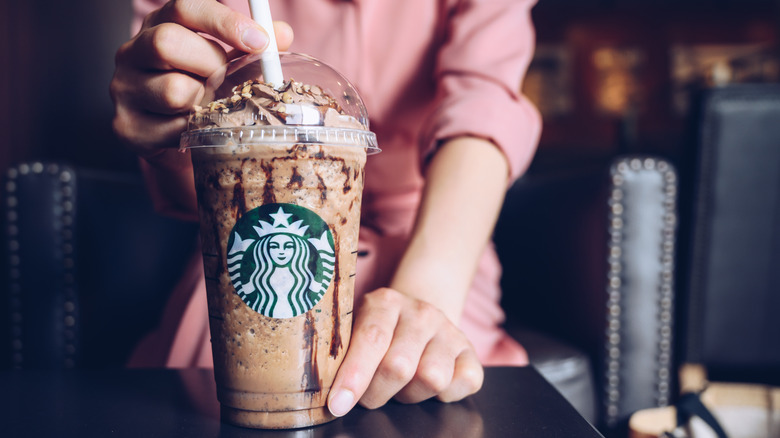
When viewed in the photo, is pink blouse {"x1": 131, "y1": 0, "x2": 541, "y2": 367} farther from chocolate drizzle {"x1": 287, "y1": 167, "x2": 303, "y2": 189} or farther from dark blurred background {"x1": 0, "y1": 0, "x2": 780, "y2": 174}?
dark blurred background {"x1": 0, "y1": 0, "x2": 780, "y2": 174}

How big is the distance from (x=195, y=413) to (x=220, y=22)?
352mm

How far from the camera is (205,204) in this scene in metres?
0.50

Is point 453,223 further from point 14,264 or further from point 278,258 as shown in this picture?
point 14,264

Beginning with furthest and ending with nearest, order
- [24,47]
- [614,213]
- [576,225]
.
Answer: [24,47] < [576,225] < [614,213]

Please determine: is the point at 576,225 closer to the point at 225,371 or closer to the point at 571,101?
the point at 225,371

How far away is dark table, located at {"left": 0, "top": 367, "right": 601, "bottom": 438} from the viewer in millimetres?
481

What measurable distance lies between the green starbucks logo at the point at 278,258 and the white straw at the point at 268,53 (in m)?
0.13

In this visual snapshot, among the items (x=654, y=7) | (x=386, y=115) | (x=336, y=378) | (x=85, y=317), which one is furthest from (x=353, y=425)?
(x=654, y=7)

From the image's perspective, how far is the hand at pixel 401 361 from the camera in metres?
0.51

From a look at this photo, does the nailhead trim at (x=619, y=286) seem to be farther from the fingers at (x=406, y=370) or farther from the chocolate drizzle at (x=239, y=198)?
the chocolate drizzle at (x=239, y=198)

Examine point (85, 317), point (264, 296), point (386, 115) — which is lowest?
point (85, 317)

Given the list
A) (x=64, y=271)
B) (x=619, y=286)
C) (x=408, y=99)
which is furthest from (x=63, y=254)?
(x=619, y=286)

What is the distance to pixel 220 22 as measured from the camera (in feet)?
1.73

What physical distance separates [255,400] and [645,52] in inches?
279
